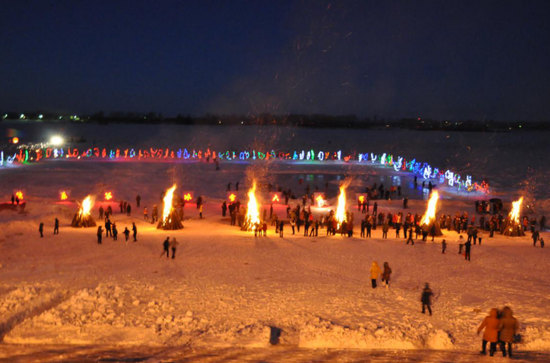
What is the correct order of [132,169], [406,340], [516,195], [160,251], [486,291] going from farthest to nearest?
[132,169] < [516,195] < [160,251] < [486,291] < [406,340]

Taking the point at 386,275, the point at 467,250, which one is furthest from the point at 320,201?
the point at 386,275

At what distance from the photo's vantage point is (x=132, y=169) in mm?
45688

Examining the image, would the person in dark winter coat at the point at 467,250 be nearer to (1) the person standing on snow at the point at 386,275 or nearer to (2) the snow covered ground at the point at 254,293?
(2) the snow covered ground at the point at 254,293

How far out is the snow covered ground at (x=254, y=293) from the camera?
8906 millimetres

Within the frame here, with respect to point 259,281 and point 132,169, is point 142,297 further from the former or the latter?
point 132,169

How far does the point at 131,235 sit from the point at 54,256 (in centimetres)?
388

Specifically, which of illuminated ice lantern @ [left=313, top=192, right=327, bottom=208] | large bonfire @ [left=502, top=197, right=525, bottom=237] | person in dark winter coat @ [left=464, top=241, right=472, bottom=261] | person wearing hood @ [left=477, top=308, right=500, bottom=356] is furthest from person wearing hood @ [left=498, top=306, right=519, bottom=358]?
illuminated ice lantern @ [left=313, top=192, right=327, bottom=208]

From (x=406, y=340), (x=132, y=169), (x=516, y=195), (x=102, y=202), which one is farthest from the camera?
(x=132, y=169)

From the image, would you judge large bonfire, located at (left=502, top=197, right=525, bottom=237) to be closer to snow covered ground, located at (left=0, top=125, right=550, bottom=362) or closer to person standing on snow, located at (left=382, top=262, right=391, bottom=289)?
snow covered ground, located at (left=0, top=125, right=550, bottom=362)

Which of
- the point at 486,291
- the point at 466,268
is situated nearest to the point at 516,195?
the point at 466,268

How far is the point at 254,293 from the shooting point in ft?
38.3

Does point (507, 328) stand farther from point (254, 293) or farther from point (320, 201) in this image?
point (320, 201)

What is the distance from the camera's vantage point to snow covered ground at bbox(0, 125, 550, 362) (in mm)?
8906

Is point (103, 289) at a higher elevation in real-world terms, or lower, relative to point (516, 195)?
lower
